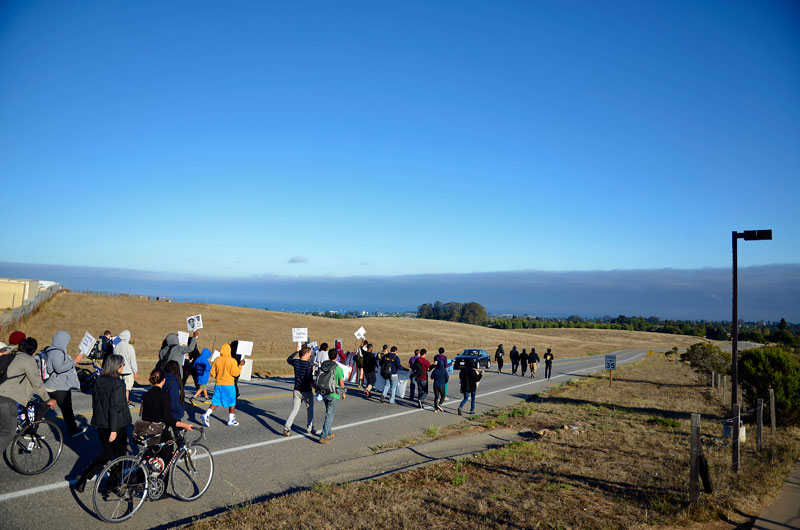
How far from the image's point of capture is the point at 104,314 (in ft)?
162

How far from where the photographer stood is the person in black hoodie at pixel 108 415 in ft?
22.1

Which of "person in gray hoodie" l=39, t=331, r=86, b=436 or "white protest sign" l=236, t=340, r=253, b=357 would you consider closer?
"person in gray hoodie" l=39, t=331, r=86, b=436

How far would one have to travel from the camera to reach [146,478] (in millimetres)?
6734

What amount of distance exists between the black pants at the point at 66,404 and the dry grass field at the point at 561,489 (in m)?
4.54

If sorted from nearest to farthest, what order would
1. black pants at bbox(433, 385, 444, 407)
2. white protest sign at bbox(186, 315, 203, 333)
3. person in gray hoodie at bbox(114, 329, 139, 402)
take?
person in gray hoodie at bbox(114, 329, 139, 402) < white protest sign at bbox(186, 315, 203, 333) < black pants at bbox(433, 385, 444, 407)

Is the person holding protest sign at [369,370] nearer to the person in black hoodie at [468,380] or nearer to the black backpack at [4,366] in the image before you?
the person in black hoodie at [468,380]

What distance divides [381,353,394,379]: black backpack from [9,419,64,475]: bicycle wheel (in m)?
10.4

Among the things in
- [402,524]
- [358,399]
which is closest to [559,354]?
[358,399]

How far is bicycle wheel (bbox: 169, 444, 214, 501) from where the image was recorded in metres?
7.29

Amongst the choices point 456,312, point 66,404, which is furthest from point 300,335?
point 456,312

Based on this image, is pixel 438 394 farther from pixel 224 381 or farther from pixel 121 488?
pixel 121 488

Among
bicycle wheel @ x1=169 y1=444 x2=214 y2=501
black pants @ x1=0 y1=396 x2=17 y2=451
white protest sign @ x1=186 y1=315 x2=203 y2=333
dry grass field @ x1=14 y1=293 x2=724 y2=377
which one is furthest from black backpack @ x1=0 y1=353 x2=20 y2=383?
dry grass field @ x1=14 y1=293 x2=724 y2=377

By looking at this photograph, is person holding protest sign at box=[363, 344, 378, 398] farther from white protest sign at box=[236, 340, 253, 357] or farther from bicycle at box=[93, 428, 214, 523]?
bicycle at box=[93, 428, 214, 523]

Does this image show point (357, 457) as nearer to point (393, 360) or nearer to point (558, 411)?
point (393, 360)
